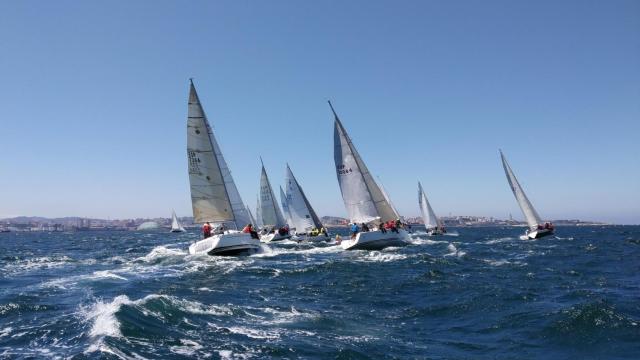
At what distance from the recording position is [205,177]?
107 ft

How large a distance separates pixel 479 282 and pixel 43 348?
1602 centimetres

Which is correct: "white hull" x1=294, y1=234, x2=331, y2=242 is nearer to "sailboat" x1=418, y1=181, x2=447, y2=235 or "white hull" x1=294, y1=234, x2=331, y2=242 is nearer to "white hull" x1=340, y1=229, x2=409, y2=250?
"white hull" x1=340, y1=229, x2=409, y2=250

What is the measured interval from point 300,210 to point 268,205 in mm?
4734

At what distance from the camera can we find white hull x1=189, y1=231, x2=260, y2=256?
96.7 feet

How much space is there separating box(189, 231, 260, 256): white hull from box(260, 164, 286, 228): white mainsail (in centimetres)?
2887

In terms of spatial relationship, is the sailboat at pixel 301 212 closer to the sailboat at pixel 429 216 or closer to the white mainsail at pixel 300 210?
the white mainsail at pixel 300 210

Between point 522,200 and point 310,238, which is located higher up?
point 522,200

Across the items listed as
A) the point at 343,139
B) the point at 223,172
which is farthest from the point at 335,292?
the point at 343,139

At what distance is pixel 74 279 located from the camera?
22.5 m

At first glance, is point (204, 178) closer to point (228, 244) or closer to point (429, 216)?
point (228, 244)

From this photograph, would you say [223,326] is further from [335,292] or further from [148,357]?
[335,292]

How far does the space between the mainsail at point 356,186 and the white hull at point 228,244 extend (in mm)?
9725

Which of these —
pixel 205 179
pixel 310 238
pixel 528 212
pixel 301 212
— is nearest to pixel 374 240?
pixel 205 179

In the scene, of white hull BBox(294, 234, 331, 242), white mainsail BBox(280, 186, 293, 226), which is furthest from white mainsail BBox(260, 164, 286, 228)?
white hull BBox(294, 234, 331, 242)
